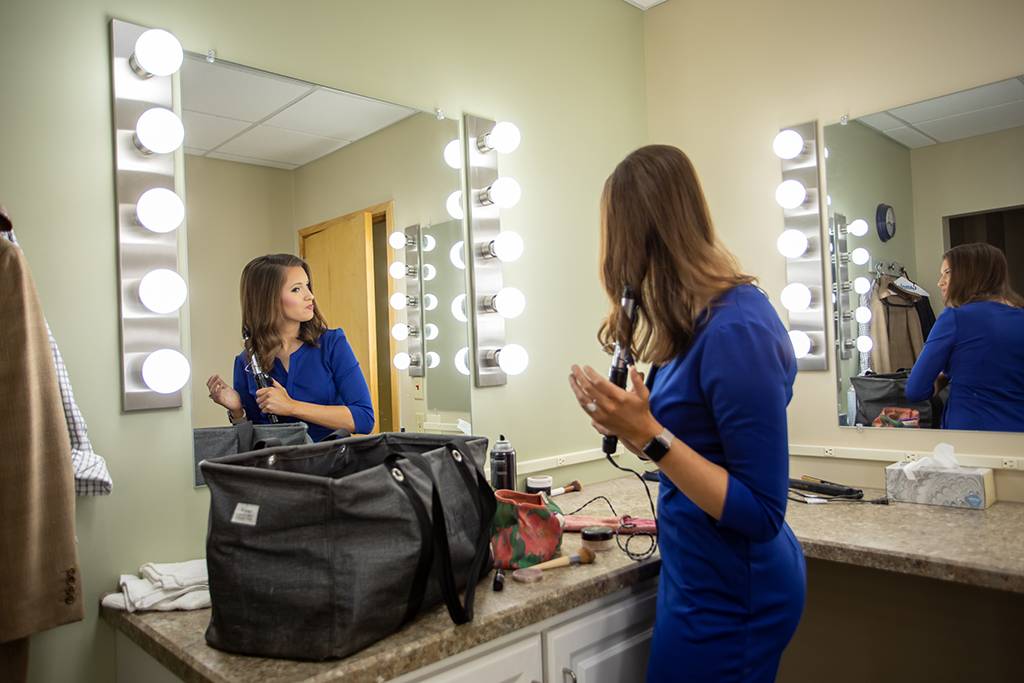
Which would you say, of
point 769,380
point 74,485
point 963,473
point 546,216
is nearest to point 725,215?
point 546,216

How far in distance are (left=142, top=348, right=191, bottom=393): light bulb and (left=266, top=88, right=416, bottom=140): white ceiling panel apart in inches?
24.0

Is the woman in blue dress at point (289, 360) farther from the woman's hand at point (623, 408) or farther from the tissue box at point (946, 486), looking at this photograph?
the tissue box at point (946, 486)

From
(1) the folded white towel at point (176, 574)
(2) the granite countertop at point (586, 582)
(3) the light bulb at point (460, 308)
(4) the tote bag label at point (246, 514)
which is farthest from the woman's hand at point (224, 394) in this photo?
(3) the light bulb at point (460, 308)

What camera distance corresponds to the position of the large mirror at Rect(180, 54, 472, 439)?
1.57 metres

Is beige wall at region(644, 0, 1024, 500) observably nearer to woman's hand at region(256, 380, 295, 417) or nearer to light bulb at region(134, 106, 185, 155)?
woman's hand at region(256, 380, 295, 417)

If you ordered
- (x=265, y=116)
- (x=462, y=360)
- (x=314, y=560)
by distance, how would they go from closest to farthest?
(x=314, y=560)
(x=265, y=116)
(x=462, y=360)

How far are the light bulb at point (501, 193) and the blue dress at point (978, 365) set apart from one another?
1.25m

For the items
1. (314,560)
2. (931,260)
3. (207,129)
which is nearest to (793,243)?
(931,260)

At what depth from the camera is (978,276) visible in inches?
76.2

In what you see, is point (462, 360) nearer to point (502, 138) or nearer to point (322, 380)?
point (322, 380)

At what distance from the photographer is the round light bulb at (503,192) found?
2.14 m

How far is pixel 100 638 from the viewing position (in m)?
1.38

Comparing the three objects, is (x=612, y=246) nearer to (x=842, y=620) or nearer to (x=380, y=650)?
(x=380, y=650)

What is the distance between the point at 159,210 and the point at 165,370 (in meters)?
0.32
